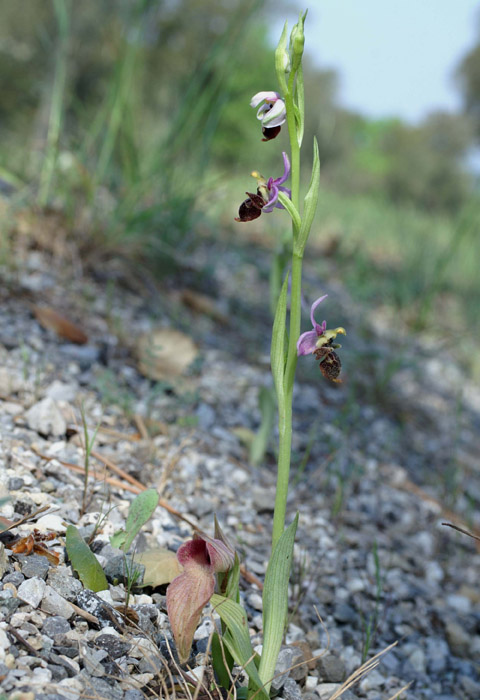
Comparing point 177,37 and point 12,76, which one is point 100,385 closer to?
point 12,76

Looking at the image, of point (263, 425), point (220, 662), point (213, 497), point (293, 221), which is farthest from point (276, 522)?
point (263, 425)

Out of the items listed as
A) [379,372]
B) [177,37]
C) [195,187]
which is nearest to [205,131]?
[195,187]

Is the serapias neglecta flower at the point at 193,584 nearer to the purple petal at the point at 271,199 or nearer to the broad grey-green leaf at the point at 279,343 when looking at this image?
the broad grey-green leaf at the point at 279,343

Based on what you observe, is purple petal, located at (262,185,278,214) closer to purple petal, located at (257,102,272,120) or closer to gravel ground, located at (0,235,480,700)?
purple petal, located at (257,102,272,120)

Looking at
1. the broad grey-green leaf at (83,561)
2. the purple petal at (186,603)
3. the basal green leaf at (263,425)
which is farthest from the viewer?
the basal green leaf at (263,425)

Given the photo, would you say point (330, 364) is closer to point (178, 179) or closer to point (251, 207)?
point (251, 207)

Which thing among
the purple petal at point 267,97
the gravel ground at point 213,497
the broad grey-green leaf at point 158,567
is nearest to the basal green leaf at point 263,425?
the gravel ground at point 213,497

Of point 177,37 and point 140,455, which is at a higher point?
point 177,37
